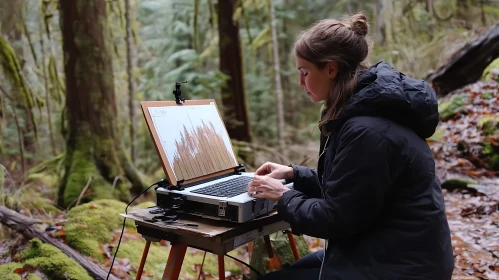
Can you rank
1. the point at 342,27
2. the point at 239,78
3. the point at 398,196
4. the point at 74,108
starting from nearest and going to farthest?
the point at 398,196, the point at 342,27, the point at 74,108, the point at 239,78

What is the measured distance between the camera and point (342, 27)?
1598 mm

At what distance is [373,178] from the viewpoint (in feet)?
4.59

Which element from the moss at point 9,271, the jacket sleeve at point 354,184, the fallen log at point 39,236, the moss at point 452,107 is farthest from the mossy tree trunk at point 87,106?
the moss at point 452,107

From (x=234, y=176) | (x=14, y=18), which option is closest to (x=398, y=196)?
(x=234, y=176)

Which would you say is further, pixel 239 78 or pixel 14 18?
pixel 239 78

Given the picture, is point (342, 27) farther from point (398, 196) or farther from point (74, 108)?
point (74, 108)

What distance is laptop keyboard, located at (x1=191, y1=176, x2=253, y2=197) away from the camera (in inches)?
73.3

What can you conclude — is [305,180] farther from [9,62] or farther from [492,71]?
[492,71]

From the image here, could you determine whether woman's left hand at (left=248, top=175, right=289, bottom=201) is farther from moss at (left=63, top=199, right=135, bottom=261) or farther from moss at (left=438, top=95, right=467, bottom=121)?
moss at (left=438, top=95, right=467, bottom=121)

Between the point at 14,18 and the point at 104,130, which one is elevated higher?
the point at 14,18

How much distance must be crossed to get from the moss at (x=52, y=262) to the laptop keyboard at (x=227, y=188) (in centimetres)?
123

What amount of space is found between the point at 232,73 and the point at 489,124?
3.62 meters

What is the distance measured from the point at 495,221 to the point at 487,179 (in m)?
1.14

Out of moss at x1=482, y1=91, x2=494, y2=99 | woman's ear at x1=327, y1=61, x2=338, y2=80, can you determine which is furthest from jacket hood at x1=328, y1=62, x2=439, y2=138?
moss at x1=482, y1=91, x2=494, y2=99
